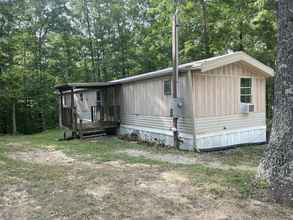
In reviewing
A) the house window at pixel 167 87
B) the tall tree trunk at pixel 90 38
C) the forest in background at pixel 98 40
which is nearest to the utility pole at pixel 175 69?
the house window at pixel 167 87

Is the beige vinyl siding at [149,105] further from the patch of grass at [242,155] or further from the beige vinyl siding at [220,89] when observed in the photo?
the patch of grass at [242,155]

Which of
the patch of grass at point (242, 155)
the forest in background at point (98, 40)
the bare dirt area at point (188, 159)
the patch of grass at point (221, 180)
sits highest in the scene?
the forest in background at point (98, 40)

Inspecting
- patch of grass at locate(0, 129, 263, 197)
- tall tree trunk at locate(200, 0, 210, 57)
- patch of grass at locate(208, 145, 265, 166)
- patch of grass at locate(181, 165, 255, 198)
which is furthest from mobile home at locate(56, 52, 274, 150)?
tall tree trunk at locate(200, 0, 210, 57)

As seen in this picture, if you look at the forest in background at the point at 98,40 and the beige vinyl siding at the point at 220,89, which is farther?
the forest in background at the point at 98,40

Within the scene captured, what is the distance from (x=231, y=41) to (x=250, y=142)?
25.4ft

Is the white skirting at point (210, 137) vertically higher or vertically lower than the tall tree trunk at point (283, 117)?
lower

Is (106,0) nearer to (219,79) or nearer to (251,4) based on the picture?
(251,4)

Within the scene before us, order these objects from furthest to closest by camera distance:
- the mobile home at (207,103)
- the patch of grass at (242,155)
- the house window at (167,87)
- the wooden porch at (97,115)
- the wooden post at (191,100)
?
1. the wooden porch at (97,115)
2. the house window at (167,87)
3. the mobile home at (207,103)
4. the wooden post at (191,100)
5. the patch of grass at (242,155)

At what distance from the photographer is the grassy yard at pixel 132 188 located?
3.55 metres

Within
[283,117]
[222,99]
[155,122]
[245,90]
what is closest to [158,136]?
[155,122]

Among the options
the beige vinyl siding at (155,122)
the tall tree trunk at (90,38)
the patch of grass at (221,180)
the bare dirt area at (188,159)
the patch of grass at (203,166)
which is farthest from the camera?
the tall tree trunk at (90,38)

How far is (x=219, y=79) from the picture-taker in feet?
29.4

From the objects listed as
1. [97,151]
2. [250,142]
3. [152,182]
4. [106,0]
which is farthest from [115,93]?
[106,0]

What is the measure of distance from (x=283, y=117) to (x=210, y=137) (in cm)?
482
